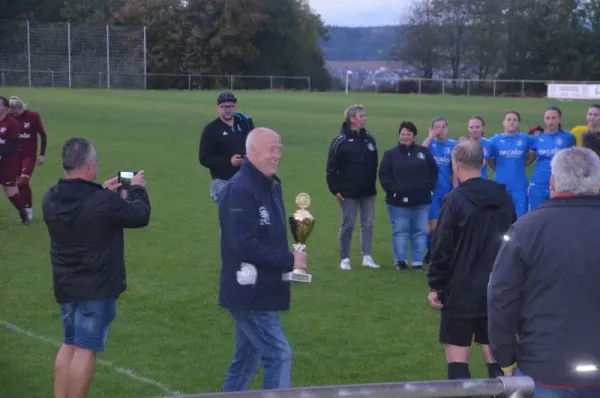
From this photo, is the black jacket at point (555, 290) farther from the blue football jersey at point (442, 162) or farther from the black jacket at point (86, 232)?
the blue football jersey at point (442, 162)

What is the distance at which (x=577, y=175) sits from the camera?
Answer: 411cm

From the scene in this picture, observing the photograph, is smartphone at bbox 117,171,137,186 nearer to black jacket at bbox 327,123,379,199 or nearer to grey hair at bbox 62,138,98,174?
grey hair at bbox 62,138,98,174

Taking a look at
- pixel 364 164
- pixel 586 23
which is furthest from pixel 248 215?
pixel 586 23

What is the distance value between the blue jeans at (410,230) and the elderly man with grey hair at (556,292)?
6.52 m

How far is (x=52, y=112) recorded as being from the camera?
32.1 m

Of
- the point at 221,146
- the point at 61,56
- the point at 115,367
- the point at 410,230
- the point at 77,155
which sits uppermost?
the point at 61,56

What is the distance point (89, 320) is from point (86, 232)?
59 centimetres

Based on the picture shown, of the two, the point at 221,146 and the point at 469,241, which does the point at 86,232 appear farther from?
the point at 221,146

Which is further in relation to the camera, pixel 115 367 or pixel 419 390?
pixel 115 367

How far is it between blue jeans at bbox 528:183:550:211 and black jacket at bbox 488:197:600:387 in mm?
7582

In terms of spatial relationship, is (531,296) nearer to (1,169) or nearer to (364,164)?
(364,164)

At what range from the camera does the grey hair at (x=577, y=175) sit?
4.11 meters

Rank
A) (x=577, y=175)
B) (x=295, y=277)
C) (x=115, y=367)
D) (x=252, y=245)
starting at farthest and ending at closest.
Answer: (x=115, y=367)
(x=295, y=277)
(x=252, y=245)
(x=577, y=175)

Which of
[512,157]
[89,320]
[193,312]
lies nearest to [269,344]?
[89,320]
